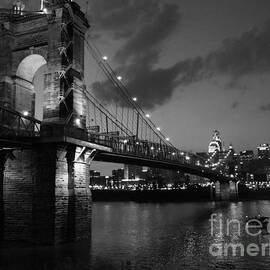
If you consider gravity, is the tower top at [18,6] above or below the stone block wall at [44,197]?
above

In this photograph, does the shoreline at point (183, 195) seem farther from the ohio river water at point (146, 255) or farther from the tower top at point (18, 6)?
the tower top at point (18, 6)

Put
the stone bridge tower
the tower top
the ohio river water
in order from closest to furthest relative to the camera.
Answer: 1. the ohio river water
2. the stone bridge tower
3. the tower top

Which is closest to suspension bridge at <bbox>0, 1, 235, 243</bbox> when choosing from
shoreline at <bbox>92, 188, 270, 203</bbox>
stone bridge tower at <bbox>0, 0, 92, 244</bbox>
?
stone bridge tower at <bbox>0, 0, 92, 244</bbox>

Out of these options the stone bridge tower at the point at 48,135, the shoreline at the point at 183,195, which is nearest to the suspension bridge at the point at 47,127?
the stone bridge tower at the point at 48,135

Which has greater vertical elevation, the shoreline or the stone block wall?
the stone block wall

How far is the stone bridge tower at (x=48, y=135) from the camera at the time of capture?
3178cm

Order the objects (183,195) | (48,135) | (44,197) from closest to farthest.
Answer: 1. (44,197)
2. (48,135)
3. (183,195)

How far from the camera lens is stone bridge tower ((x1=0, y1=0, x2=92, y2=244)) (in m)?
31.8

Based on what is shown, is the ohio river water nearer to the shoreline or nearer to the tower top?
the tower top

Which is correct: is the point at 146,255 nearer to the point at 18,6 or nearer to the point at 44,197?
the point at 44,197

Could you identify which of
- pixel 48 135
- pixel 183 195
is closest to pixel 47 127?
pixel 48 135

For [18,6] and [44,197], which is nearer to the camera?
[44,197]

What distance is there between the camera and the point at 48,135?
32.4 metres

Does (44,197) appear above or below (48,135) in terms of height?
below
